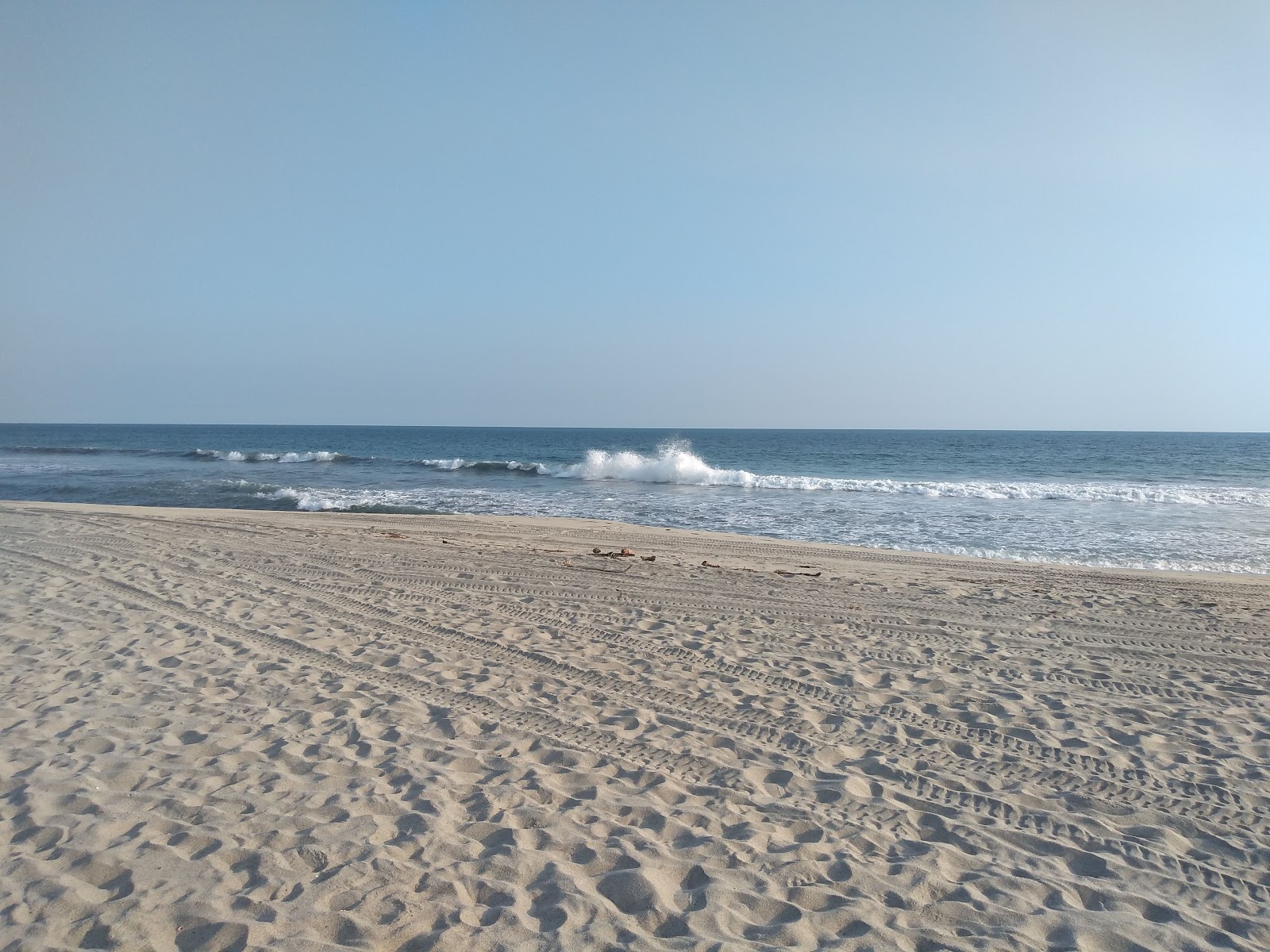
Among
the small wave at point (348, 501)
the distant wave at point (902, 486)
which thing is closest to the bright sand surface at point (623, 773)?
the small wave at point (348, 501)

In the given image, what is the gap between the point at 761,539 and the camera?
554 inches

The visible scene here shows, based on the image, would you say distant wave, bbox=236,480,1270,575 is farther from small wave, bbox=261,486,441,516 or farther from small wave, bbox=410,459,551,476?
small wave, bbox=410,459,551,476

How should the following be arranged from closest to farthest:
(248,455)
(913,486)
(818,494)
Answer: (818,494)
(913,486)
(248,455)

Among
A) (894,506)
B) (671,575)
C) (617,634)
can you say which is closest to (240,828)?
(617,634)

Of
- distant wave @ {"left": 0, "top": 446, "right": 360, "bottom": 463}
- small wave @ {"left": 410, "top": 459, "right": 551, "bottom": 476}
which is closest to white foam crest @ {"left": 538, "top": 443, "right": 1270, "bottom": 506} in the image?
small wave @ {"left": 410, "top": 459, "right": 551, "bottom": 476}

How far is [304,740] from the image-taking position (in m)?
4.22

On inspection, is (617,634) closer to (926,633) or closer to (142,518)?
(926,633)

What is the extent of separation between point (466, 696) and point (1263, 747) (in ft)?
15.6

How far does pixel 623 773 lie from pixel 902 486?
24.0 m

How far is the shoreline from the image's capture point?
1093 centimetres

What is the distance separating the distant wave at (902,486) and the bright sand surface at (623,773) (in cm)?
1725

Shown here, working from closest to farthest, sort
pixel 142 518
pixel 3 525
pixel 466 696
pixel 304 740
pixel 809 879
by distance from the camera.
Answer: pixel 809 879 → pixel 304 740 → pixel 466 696 → pixel 3 525 → pixel 142 518

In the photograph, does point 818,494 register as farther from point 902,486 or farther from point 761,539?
point 761,539

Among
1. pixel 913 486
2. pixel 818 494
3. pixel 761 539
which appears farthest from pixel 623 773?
pixel 913 486
